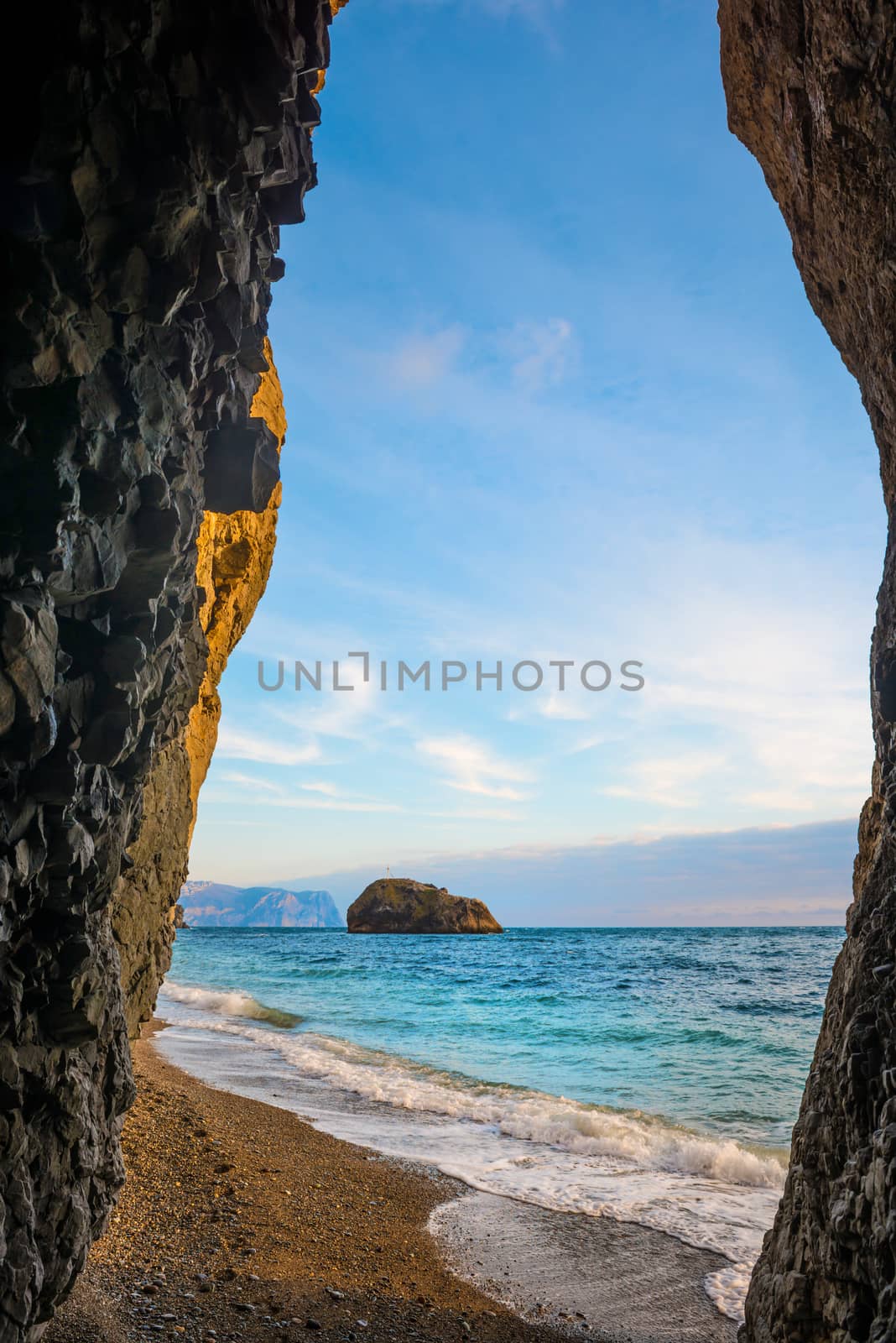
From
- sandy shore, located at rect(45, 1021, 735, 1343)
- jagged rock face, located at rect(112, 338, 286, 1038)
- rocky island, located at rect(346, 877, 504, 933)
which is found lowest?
rocky island, located at rect(346, 877, 504, 933)

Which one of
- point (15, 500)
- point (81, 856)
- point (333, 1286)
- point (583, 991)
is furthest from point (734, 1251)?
point (583, 991)

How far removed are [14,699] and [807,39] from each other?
5.94 m

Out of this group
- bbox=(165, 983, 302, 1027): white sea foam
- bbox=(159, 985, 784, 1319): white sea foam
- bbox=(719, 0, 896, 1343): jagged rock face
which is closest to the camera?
bbox=(719, 0, 896, 1343): jagged rock face

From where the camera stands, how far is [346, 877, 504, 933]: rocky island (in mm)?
68938

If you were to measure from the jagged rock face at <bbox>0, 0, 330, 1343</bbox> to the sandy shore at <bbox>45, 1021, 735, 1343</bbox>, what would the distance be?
1374mm

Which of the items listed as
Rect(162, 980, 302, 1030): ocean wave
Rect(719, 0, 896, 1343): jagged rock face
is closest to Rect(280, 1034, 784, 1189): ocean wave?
Rect(162, 980, 302, 1030): ocean wave

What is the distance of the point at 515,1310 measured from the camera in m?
5.37

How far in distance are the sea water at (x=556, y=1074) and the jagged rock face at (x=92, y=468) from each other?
5301mm

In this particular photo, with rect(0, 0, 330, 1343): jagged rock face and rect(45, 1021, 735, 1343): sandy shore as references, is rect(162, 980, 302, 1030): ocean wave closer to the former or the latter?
rect(45, 1021, 735, 1343): sandy shore

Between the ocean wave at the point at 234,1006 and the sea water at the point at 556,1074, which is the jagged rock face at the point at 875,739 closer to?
the sea water at the point at 556,1074

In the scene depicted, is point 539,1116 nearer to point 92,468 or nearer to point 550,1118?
point 550,1118

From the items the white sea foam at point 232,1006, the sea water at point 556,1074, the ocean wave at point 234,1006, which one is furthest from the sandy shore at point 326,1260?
the white sea foam at point 232,1006

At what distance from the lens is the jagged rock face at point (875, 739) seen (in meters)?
3.35

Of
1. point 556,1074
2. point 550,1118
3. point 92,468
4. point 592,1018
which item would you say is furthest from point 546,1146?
point 592,1018
